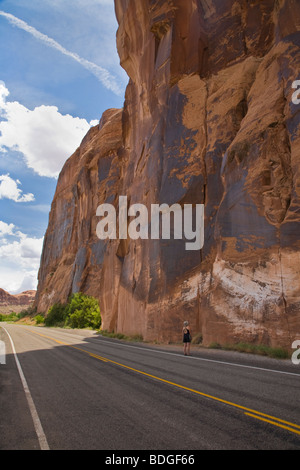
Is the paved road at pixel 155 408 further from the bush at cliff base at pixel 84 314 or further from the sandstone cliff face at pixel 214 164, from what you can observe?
the bush at cliff base at pixel 84 314

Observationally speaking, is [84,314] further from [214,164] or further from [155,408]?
[155,408]

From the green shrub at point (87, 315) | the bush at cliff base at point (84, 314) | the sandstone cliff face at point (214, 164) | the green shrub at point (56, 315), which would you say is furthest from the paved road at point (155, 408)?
the green shrub at point (56, 315)

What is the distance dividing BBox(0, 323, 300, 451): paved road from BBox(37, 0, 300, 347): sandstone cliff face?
549 cm

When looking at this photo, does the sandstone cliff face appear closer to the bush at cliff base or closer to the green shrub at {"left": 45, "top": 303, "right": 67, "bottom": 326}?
the bush at cliff base

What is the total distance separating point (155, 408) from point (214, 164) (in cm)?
1751

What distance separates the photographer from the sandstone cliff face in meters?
14.2

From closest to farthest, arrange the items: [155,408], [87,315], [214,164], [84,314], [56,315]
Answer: [155,408] → [214,164] → [87,315] → [84,314] → [56,315]

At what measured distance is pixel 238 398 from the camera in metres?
5.93

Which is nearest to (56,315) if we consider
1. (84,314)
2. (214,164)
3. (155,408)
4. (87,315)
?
(84,314)

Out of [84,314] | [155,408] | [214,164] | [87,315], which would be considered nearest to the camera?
[155,408]

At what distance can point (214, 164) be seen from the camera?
20656mm
